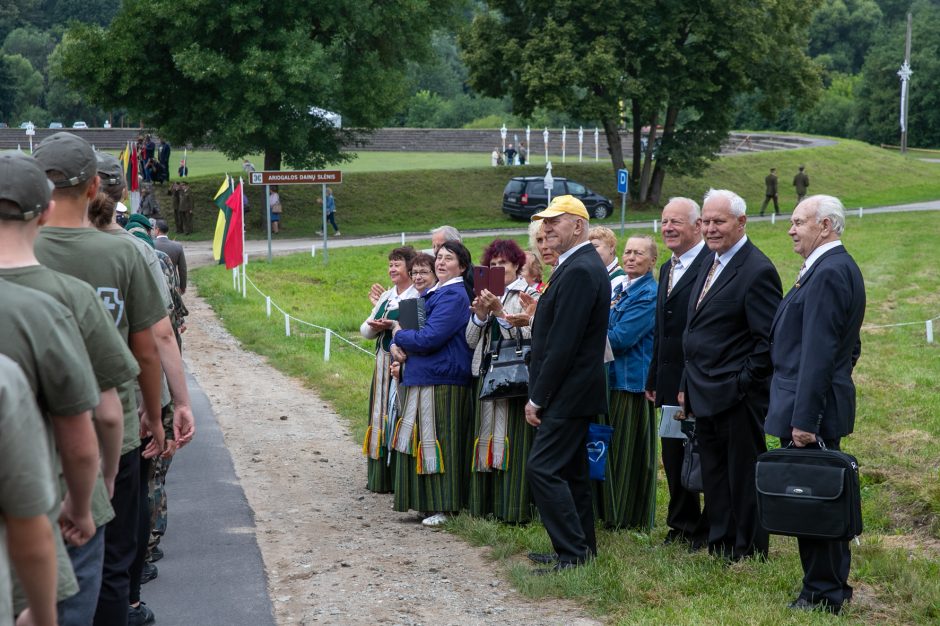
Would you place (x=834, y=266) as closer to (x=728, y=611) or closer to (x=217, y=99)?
(x=728, y=611)

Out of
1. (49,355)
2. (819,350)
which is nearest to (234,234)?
(819,350)

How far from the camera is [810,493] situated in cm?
562

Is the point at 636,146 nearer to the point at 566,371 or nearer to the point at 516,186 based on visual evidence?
the point at 516,186

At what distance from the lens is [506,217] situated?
4278cm

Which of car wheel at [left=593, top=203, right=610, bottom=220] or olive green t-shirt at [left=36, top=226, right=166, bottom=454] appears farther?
car wheel at [left=593, top=203, right=610, bottom=220]

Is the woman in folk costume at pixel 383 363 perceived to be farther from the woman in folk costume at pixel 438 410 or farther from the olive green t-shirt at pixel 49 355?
the olive green t-shirt at pixel 49 355

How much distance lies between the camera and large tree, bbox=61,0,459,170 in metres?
33.8

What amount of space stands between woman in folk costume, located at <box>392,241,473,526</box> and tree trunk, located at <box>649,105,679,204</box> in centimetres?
3605

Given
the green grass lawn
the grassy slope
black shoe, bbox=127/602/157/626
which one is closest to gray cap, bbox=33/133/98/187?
black shoe, bbox=127/602/157/626

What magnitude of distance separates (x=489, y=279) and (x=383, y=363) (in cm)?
147

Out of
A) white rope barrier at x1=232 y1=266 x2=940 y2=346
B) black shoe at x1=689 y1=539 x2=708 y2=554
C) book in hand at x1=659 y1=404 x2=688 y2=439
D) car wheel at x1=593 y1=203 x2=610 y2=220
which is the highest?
book in hand at x1=659 y1=404 x2=688 y2=439

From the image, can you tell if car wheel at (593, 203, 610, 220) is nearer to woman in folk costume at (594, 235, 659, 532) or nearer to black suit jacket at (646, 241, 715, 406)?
woman in folk costume at (594, 235, 659, 532)

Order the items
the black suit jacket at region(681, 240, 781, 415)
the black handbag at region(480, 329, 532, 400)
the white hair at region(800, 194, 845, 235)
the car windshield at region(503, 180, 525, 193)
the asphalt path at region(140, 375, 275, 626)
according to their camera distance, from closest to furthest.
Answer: the white hair at region(800, 194, 845, 235), the asphalt path at region(140, 375, 275, 626), the black suit jacket at region(681, 240, 781, 415), the black handbag at region(480, 329, 532, 400), the car windshield at region(503, 180, 525, 193)

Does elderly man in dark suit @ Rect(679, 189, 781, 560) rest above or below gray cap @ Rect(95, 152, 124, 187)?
below
